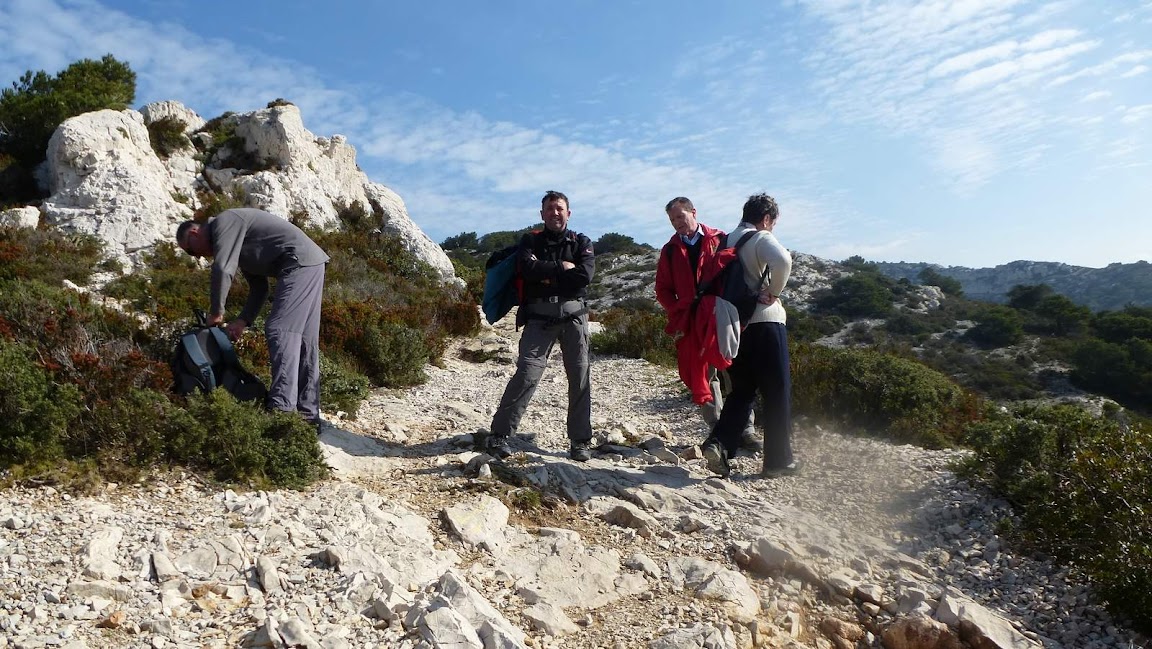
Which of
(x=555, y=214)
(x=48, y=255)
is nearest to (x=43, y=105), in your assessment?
(x=48, y=255)

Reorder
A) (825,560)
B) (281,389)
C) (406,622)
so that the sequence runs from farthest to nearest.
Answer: (281,389), (825,560), (406,622)

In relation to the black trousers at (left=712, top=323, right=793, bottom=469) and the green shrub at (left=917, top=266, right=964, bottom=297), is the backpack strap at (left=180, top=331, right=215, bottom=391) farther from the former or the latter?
the green shrub at (left=917, top=266, right=964, bottom=297)

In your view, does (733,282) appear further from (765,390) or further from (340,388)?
(340,388)

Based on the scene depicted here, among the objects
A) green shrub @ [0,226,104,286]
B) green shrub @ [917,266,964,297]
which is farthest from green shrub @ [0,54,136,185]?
green shrub @ [917,266,964,297]

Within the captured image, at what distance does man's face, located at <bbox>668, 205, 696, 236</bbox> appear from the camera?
15.8 feet

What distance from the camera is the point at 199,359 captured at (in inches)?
165

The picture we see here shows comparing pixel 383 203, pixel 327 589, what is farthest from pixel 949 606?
pixel 383 203

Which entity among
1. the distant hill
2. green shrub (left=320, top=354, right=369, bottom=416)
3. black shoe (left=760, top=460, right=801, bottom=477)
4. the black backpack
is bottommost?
black shoe (left=760, top=460, right=801, bottom=477)

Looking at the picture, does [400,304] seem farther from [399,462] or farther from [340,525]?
[340,525]

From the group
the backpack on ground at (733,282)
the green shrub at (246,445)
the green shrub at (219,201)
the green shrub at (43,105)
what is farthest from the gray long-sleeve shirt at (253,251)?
the green shrub at (43,105)

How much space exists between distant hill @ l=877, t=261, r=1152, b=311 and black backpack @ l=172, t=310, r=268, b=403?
5564cm

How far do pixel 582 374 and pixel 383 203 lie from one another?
15.1 m

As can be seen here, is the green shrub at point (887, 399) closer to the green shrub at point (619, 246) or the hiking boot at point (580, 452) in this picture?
the hiking boot at point (580, 452)

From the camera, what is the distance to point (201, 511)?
3.29 metres
